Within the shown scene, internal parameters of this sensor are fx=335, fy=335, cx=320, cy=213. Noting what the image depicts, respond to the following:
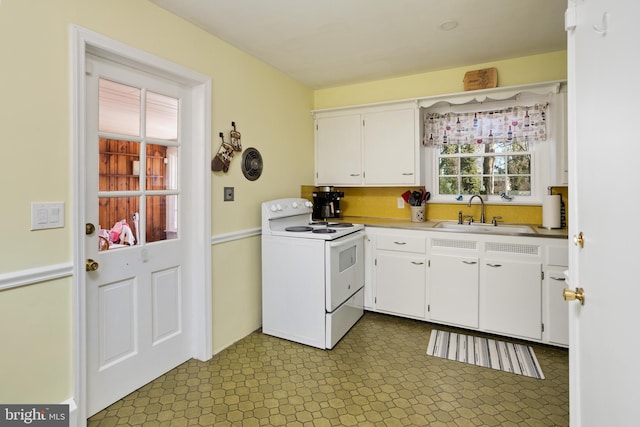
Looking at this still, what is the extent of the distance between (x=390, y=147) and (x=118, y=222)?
2.53m

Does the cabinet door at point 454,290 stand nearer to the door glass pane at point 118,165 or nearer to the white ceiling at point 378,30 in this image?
the white ceiling at point 378,30

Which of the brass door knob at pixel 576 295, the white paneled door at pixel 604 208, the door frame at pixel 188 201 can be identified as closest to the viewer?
the white paneled door at pixel 604 208

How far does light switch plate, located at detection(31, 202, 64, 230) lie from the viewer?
1581 millimetres

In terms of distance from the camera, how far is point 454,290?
292cm

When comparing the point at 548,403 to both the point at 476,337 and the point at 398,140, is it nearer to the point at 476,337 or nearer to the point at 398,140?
the point at 476,337

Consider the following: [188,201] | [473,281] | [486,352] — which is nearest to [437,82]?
[473,281]

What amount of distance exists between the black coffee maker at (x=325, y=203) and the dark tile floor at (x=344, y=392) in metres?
1.43

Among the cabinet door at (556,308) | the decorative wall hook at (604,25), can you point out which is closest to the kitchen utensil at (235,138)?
the decorative wall hook at (604,25)

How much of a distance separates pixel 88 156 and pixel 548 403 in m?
3.00

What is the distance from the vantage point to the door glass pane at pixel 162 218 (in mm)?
2226

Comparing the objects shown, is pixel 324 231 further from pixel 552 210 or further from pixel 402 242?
pixel 552 210

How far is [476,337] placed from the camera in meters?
2.87

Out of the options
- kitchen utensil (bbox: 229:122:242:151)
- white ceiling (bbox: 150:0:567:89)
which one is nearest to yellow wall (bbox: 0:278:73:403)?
kitchen utensil (bbox: 229:122:242:151)

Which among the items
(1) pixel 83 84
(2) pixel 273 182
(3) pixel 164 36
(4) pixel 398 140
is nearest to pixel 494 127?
(4) pixel 398 140
